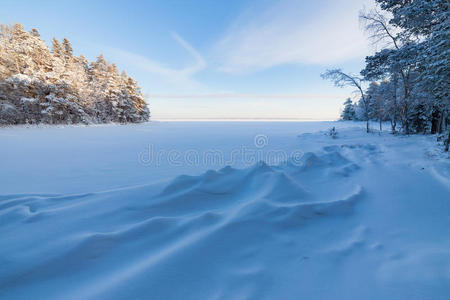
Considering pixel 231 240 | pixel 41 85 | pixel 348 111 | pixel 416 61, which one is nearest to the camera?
pixel 231 240

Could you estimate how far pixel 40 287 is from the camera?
112cm

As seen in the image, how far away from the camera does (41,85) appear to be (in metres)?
16.9

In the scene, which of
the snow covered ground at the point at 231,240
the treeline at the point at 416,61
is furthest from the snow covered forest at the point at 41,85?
the treeline at the point at 416,61

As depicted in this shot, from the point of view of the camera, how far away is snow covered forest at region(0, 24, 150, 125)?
15633 millimetres

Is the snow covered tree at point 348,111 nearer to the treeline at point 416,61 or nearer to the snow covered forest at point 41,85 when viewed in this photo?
the treeline at point 416,61

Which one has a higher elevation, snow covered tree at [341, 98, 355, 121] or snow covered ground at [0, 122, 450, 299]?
snow covered tree at [341, 98, 355, 121]

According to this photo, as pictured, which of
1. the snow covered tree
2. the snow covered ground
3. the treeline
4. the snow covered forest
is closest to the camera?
the snow covered ground

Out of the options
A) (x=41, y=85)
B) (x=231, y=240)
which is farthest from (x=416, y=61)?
(x=41, y=85)

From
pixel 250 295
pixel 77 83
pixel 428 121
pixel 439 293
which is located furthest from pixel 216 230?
pixel 77 83

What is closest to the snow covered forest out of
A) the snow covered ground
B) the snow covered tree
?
the snow covered ground

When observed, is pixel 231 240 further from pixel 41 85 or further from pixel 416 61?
pixel 41 85

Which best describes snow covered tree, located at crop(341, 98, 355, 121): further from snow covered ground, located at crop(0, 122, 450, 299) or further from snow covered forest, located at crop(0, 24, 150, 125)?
snow covered forest, located at crop(0, 24, 150, 125)

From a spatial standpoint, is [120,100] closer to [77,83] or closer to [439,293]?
[77,83]

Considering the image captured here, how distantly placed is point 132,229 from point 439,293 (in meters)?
2.38
